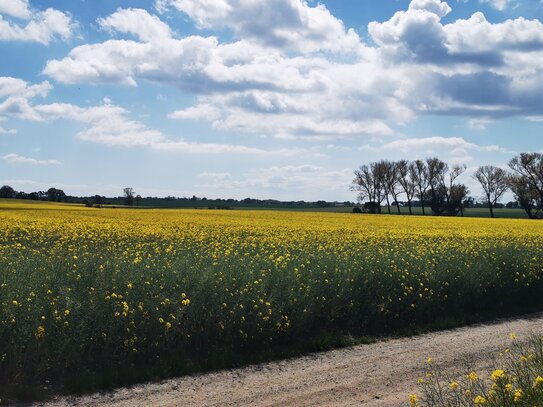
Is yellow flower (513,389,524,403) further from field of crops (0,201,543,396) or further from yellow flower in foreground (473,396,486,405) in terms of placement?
field of crops (0,201,543,396)

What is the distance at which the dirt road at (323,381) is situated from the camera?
6488mm

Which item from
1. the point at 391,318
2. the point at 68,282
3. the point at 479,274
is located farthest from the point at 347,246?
the point at 68,282

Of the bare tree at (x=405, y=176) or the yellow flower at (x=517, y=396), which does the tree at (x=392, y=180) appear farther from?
the yellow flower at (x=517, y=396)

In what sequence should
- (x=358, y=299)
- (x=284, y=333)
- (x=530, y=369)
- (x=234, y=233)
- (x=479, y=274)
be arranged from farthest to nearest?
(x=234, y=233)
(x=479, y=274)
(x=358, y=299)
(x=284, y=333)
(x=530, y=369)

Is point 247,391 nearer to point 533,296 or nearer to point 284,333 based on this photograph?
point 284,333

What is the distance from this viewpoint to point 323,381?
7254mm

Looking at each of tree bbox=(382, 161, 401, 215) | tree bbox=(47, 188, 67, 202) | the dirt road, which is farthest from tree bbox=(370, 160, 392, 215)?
the dirt road

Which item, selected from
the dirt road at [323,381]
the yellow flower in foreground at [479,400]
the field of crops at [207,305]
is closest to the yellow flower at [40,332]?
the field of crops at [207,305]

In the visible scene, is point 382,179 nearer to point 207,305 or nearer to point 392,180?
point 392,180

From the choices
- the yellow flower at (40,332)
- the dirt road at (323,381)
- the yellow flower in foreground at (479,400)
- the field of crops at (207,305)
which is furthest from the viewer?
the field of crops at (207,305)

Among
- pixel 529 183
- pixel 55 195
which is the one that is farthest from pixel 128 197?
pixel 529 183

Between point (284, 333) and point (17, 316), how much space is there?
162 inches

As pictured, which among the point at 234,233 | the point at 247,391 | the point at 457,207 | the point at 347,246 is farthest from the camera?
the point at 457,207

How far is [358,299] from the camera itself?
10422mm
